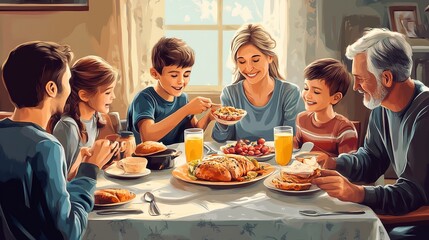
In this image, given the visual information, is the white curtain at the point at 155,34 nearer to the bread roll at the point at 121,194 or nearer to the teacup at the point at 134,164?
the teacup at the point at 134,164

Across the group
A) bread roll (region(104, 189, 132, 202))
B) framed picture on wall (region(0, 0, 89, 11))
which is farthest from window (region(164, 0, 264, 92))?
bread roll (region(104, 189, 132, 202))

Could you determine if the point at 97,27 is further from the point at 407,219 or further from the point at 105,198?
the point at 407,219

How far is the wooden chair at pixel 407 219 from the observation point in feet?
5.32

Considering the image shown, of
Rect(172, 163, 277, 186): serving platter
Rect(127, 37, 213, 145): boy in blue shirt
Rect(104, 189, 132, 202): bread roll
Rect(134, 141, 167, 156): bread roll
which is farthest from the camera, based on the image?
Rect(127, 37, 213, 145): boy in blue shirt

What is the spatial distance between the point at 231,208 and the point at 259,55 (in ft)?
4.02

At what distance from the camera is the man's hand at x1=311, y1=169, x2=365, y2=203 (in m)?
1.57

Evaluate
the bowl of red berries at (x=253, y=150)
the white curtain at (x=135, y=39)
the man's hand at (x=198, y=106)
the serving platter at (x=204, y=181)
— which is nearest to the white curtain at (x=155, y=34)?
the white curtain at (x=135, y=39)

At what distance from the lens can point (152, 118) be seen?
2582 mm

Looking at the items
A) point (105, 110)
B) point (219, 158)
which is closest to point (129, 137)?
point (105, 110)

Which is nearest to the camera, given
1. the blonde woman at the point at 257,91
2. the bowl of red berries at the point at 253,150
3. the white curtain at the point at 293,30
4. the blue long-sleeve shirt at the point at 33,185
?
the blue long-sleeve shirt at the point at 33,185

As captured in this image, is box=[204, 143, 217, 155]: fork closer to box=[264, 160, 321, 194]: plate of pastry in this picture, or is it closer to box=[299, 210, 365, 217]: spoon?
box=[264, 160, 321, 194]: plate of pastry

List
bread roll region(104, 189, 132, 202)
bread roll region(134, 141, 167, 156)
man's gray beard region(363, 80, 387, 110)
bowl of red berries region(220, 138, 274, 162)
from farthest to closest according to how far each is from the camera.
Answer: bowl of red berries region(220, 138, 274, 162) → bread roll region(134, 141, 167, 156) → man's gray beard region(363, 80, 387, 110) → bread roll region(104, 189, 132, 202)

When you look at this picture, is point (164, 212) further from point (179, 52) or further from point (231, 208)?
point (179, 52)

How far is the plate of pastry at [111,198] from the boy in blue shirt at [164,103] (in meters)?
0.95
